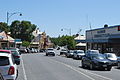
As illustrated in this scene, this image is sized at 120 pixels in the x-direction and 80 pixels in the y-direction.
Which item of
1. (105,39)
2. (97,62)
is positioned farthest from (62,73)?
(105,39)

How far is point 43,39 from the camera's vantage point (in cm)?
15938

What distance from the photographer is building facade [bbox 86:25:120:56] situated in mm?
52250

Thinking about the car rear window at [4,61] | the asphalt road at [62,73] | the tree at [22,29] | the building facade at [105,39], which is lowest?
the asphalt road at [62,73]

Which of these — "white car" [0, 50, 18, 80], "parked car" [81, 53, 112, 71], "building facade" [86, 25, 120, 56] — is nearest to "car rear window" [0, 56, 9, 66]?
"white car" [0, 50, 18, 80]

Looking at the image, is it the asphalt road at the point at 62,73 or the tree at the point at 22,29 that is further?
the tree at the point at 22,29

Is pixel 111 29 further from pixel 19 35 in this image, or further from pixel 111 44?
pixel 19 35

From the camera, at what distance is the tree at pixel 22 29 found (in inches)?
4884

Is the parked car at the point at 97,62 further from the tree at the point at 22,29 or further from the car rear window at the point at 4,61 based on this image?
the tree at the point at 22,29

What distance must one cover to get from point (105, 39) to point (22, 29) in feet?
242

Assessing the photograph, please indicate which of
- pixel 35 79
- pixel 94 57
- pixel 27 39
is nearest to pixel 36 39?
pixel 27 39

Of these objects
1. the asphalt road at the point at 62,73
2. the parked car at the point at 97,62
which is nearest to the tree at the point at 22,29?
the asphalt road at the point at 62,73

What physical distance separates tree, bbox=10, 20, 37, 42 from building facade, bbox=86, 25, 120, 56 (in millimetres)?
58459

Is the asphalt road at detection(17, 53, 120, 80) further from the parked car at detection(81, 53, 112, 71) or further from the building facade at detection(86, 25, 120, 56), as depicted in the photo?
the building facade at detection(86, 25, 120, 56)

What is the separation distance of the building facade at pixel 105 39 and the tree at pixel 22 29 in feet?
192
